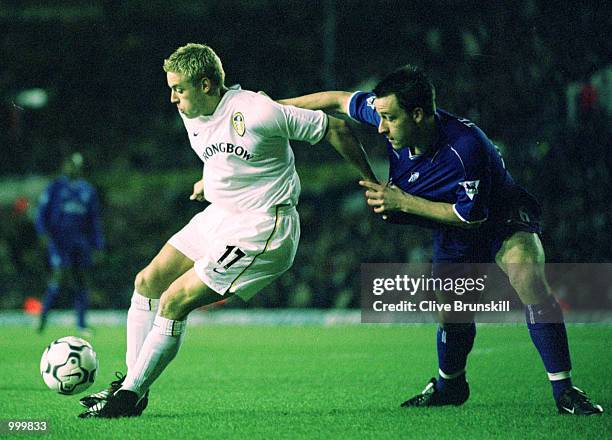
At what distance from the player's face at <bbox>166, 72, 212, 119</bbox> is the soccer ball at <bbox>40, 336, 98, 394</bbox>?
4.64 feet

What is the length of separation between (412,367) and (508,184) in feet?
9.03

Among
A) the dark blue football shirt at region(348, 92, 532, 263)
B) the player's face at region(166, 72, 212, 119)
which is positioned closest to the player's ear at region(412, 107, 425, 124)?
the dark blue football shirt at region(348, 92, 532, 263)

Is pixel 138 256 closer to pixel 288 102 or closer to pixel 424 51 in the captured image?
pixel 424 51

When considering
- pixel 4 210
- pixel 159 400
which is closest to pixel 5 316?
pixel 4 210

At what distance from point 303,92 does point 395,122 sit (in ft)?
49.9

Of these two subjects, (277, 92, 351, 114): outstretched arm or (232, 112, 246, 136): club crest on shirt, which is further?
(277, 92, 351, 114): outstretched arm

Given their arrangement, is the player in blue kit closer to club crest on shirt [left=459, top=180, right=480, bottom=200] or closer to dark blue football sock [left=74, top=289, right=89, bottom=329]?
club crest on shirt [left=459, top=180, right=480, bottom=200]

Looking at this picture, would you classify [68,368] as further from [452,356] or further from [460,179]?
[460,179]

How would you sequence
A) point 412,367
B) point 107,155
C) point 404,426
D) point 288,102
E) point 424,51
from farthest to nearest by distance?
point 107,155 → point 424,51 → point 412,367 → point 288,102 → point 404,426

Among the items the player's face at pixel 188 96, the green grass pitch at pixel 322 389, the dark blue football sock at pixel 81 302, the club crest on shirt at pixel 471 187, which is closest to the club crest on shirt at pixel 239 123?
the player's face at pixel 188 96

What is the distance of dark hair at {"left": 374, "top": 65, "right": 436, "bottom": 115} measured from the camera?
483cm

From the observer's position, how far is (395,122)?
16.0 ft

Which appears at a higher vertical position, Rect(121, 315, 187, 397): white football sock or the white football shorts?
the white football shorts

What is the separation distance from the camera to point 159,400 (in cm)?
579
